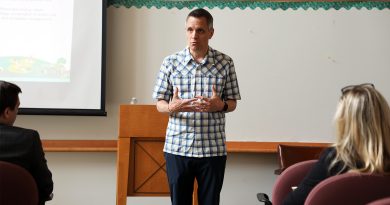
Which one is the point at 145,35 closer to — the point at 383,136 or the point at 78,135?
the point at 78,135

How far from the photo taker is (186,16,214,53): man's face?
2232mm

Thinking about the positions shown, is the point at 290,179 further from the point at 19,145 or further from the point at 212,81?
the point at 19,145

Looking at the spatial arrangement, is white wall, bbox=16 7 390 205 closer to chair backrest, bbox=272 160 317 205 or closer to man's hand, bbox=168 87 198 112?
man's hand, bbox=168 87 198 112

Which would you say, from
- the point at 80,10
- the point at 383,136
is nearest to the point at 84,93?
the point at 80,10

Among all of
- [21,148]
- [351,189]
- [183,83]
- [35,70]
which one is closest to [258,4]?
[183,83]

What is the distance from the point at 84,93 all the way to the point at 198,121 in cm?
156

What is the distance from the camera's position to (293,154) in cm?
326

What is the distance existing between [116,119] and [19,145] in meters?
1.82

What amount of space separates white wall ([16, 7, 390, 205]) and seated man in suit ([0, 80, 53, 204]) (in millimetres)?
1665

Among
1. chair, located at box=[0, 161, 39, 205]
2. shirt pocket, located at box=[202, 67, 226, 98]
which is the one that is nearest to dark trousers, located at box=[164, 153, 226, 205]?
shirt pocket, located at box=[202, 67, 226, 98]

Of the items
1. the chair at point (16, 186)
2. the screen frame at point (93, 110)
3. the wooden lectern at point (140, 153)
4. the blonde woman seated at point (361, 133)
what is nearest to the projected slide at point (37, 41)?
the screen frame at point (93, 110)

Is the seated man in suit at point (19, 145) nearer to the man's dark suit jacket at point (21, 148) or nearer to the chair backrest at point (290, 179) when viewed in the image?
the man's dark suit jacket at point (21, 148)

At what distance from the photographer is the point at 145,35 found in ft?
11.8

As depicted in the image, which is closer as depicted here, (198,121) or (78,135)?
(198,121)
